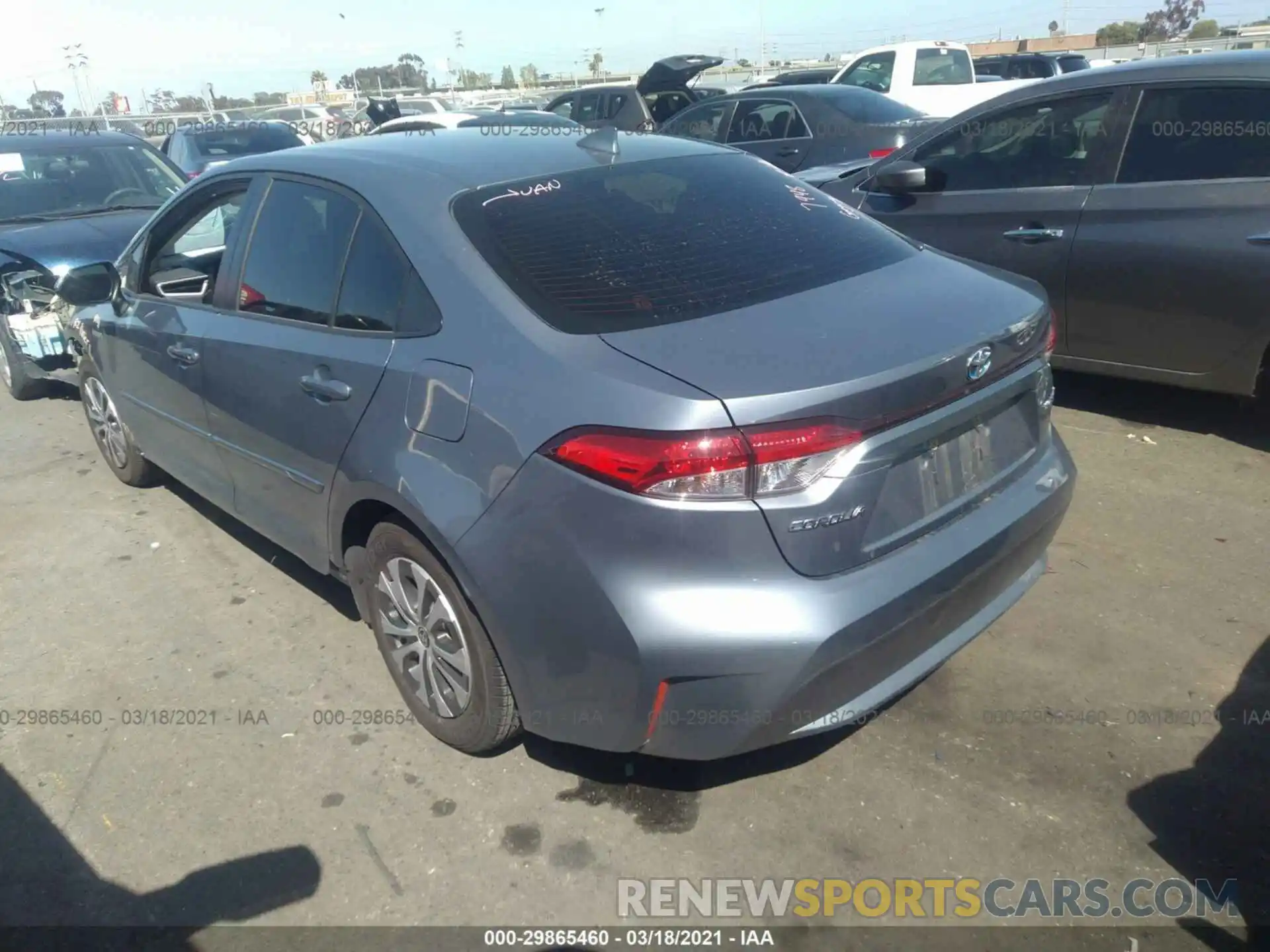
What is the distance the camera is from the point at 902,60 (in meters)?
14.2

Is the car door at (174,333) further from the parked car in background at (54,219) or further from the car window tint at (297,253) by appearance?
the parked car in background at (54,219)

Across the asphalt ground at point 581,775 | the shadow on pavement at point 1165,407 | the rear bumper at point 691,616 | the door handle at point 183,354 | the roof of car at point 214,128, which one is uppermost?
the roof of car at point 214,128

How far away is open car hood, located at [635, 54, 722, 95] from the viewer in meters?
14.9

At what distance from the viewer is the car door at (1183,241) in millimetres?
4266

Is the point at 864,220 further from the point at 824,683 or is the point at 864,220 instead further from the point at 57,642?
the point at 57,642

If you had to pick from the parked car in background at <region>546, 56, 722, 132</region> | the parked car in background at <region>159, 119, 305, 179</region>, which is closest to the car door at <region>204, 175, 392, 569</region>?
the parked car in background at <region>159, 119, 305, 179</region>

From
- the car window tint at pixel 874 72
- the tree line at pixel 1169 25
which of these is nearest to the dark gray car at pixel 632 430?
the car window tint at pixel 874 72

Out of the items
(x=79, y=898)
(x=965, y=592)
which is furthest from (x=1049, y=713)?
(x=79, y=898)

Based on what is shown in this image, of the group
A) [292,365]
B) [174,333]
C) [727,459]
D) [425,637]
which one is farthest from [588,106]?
[727,459]

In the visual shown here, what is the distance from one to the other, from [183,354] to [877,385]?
280 cm

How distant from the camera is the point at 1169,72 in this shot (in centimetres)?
458

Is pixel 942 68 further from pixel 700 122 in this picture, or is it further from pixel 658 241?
pixel 658 241

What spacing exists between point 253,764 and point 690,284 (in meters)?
1.99

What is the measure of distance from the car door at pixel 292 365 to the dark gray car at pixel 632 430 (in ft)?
0.05
